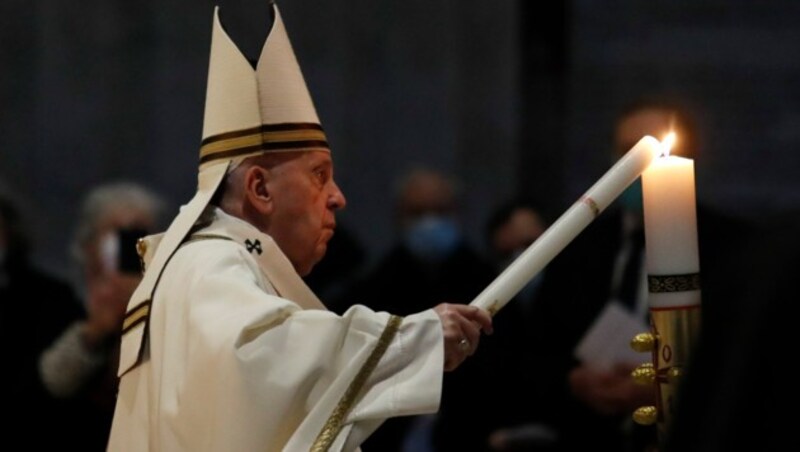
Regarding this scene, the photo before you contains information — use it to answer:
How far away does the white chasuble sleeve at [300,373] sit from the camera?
302 cm

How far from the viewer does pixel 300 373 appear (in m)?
3.04

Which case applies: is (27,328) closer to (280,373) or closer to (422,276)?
(422,276)

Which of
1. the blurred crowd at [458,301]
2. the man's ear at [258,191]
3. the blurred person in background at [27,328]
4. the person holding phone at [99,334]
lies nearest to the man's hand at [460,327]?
the man's ear at [258,191]

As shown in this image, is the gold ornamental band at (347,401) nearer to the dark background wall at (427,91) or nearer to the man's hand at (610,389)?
the man's hand at (610,389)

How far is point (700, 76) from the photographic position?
7672 millimetres

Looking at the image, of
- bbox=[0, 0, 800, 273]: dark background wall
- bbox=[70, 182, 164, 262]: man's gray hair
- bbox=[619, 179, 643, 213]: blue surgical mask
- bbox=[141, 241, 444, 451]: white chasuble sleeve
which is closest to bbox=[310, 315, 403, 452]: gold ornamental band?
bbox=[141, 241, 444, 451]: white chasuble sleeve

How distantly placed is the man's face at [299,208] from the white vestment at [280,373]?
0.25 metres

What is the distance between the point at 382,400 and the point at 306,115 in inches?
27.9

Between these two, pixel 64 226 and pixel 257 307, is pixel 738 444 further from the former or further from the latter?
pixel 64 226

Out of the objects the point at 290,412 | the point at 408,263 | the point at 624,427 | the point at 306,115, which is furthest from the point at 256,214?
the point at 408,263

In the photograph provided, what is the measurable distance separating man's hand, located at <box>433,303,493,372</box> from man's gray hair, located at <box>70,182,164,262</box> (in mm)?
2852

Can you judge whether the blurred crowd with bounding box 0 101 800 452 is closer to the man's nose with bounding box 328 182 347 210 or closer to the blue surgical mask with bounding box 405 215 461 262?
the blue surgical mask with bounding box 405 215 461 262

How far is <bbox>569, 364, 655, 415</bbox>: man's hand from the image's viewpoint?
203 inches

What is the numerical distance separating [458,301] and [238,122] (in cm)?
287
